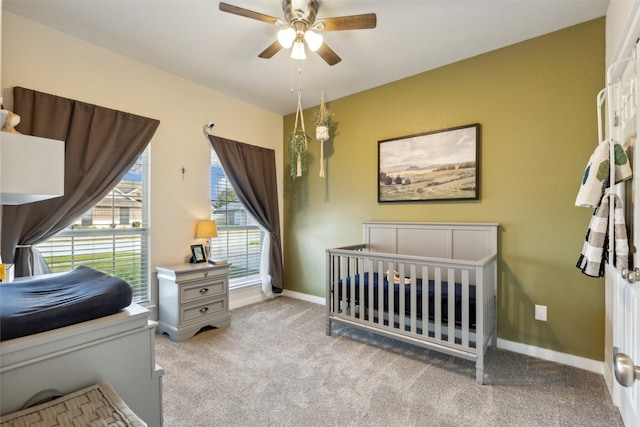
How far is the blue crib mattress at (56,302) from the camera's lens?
939 millimetres

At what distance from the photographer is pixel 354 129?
11.6ft

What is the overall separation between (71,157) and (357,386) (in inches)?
108

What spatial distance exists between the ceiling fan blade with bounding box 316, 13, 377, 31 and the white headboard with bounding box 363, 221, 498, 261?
1.81 meters

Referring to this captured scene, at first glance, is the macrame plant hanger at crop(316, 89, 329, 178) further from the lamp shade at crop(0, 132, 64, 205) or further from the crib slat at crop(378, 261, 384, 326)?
the lamp shade at crop(0, 132, 64, 205)

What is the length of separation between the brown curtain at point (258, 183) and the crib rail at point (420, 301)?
131 centimetres

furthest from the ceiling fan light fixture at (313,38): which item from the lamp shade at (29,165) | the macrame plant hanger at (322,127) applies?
the lamp shade at (29,165)

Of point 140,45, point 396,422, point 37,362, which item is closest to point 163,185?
point 140,45

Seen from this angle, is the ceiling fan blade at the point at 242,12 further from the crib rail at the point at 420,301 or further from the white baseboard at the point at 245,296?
the white baseboard at the point at 245,296

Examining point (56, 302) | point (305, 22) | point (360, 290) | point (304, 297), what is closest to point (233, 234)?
point (304, 297)

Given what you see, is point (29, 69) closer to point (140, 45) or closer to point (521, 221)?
point (140, 45)

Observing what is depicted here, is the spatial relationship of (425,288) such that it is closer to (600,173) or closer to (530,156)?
(600,173)

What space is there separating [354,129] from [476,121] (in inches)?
51.6

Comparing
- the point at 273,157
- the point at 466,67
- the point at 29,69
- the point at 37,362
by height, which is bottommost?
the point at 37,362

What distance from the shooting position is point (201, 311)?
2871 mm
